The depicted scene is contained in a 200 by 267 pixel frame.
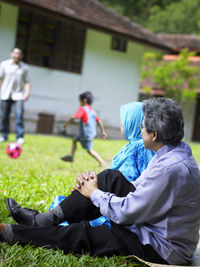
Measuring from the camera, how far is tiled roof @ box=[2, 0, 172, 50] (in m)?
13.7

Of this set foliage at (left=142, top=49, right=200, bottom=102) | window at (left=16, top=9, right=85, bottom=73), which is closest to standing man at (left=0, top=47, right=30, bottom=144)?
window at (left=16, top=9, right=85, bottom=73)

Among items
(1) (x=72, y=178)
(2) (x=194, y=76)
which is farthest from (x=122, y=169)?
(2) (x=194, y=76)

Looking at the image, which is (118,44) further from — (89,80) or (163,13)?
(163,13)

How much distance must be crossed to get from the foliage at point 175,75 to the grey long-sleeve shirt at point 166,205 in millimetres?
17758

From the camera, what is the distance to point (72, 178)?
6.08m

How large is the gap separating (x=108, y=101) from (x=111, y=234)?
48.3 ft

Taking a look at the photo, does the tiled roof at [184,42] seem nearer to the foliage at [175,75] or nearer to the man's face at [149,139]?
the foliage at [175,75]

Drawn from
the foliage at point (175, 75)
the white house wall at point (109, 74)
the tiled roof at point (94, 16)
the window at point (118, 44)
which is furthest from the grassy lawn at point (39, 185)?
the foliage at point (175, 75)

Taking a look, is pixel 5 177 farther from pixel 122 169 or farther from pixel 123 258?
pixel 123 258

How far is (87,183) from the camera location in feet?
9.75

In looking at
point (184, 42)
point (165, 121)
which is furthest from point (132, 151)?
point (184, 42)

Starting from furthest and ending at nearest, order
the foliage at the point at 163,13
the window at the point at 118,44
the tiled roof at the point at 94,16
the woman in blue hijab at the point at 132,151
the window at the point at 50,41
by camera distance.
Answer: the foliage at the point at 163,13 < the window at the point at 118,44 < the window at the point at 50,41 < the tiled roof at the point at 94,16 < the woman in blue hijab at the point at 132,151

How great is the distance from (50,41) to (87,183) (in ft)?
42.7

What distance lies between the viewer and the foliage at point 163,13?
34.2m
